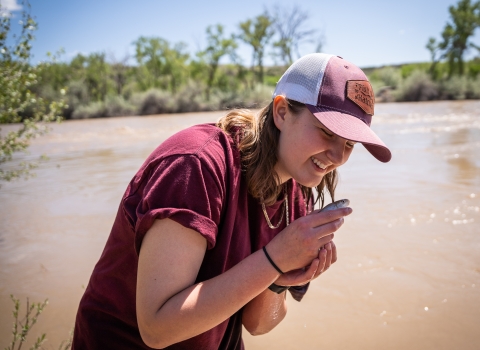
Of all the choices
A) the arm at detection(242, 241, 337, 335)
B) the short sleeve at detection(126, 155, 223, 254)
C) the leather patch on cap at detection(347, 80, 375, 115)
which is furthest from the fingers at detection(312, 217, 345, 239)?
the leather patch on cap at detection(347, 80, 375, 115)

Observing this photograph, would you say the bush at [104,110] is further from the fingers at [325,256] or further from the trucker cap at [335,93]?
the fingers at [325,256]

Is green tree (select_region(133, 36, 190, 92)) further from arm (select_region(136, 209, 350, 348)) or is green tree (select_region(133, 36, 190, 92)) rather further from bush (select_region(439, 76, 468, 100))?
arm (select_region(136, 209, 350, 348))

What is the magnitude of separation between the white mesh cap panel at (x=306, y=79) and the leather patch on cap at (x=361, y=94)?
0.11 metres

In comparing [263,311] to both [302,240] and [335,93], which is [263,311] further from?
[335,93]

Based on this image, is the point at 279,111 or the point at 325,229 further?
the point at 279,111

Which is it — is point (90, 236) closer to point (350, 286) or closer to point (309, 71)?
point (350, 286)

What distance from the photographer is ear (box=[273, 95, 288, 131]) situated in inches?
51.6

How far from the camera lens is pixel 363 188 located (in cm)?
501

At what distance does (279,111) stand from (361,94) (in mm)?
278

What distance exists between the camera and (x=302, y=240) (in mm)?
1123

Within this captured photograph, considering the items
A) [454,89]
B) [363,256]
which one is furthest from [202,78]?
[363,256]

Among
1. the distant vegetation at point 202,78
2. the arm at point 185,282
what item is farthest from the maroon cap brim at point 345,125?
the distant vegetation at point 202,78

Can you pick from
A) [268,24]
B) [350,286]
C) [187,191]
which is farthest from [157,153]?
[268,24]

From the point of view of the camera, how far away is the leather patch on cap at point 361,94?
1260 mm
